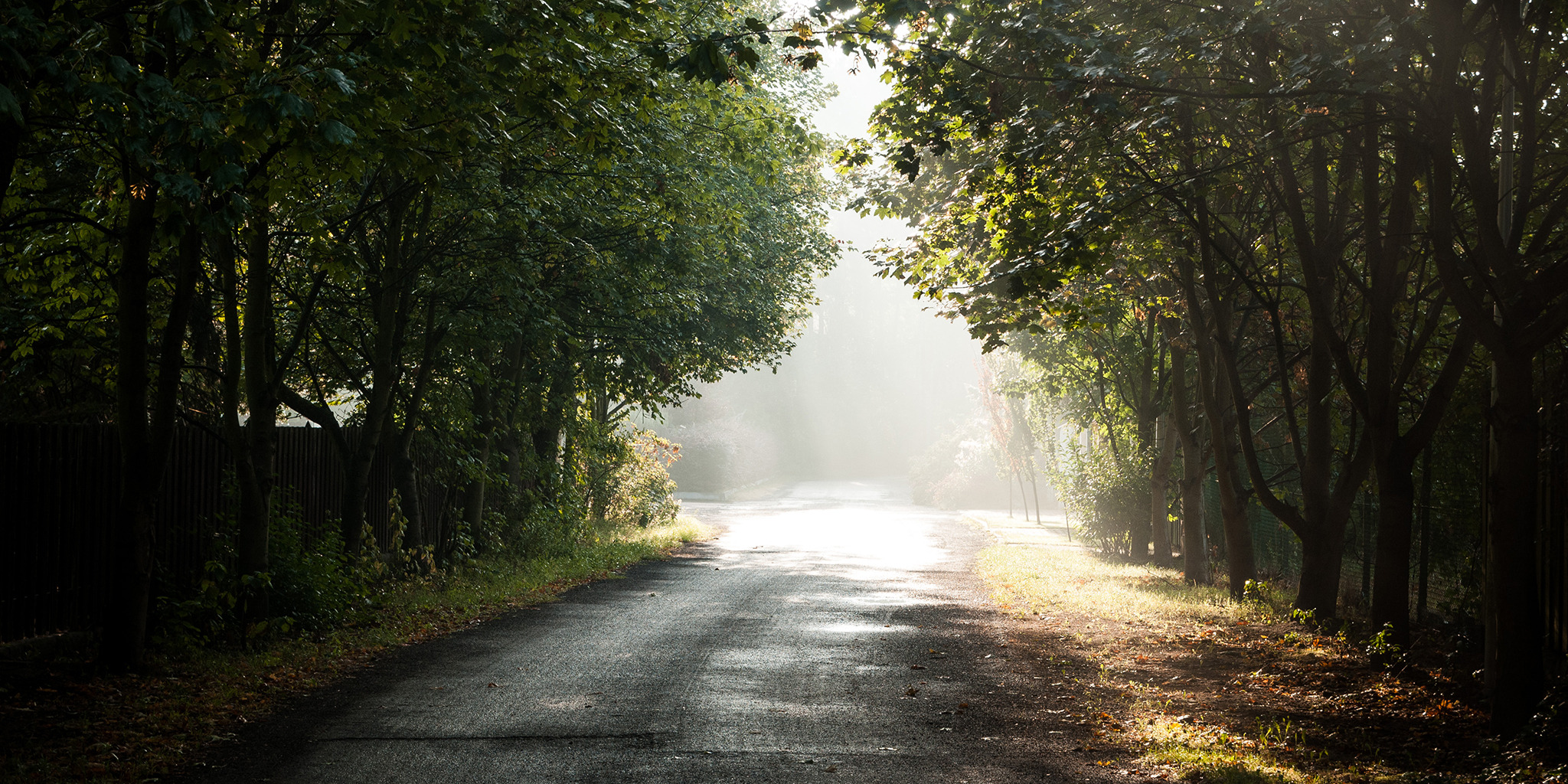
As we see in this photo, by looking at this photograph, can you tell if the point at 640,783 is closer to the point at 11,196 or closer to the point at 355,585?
the point at 355,585

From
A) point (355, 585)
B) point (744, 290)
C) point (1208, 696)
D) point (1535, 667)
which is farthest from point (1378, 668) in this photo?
point (744, 290)

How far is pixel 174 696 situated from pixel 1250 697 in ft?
25.0

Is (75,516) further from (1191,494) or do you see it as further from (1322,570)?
(1191,494)

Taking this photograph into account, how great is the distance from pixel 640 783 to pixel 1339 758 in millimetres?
3977

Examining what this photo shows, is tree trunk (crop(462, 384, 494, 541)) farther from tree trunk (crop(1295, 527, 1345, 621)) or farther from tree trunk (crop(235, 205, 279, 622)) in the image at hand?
tree trunk (crop(1295, 527, 1345, 621))

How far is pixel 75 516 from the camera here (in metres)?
9.14

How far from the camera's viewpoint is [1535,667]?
6.38m

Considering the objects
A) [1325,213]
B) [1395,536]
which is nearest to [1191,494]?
[1325,213]

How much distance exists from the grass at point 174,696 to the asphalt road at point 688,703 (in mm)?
314

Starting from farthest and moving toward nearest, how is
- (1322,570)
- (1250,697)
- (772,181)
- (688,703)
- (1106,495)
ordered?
(1106,495), (772,181), (1322,570), (1250,697), (688,703)

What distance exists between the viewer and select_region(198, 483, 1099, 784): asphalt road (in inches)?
235

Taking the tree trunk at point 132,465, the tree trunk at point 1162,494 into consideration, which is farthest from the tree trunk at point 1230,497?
the tree trunk at point 132,465

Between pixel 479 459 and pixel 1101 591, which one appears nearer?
pixel 1101 591

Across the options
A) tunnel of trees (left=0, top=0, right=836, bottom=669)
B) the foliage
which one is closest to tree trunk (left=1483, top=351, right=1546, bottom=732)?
tunnel of trees (left=0, top=0, right=836, bottom=669)
